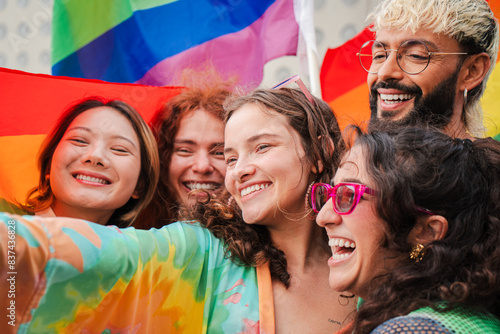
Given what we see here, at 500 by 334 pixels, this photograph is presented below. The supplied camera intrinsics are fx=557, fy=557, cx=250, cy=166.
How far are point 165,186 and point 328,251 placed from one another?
135 cm

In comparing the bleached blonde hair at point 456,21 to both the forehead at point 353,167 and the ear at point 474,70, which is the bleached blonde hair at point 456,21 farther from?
the forehead at point 353,167

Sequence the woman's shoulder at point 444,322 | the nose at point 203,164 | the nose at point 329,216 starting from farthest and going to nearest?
1. the nose at point 203,164
2. the nose at point 329,216
3. the woman's shoulder at point 444,322

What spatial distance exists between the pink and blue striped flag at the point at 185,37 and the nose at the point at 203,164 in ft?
3.11

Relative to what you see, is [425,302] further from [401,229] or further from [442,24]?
[442,24]

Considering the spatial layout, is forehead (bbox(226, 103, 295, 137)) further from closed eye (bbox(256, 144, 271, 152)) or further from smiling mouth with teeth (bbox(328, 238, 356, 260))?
smiling mouth with teeth (bbox(328, 238, 356, 260))

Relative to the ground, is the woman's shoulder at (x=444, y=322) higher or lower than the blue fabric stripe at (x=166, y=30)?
lower

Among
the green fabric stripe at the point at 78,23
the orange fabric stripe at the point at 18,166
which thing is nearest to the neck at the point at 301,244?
the orange fabric stripe at the point at 18,166

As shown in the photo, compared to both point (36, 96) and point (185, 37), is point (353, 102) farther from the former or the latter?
point (36, 96)

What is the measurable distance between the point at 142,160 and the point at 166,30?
1.44 metres

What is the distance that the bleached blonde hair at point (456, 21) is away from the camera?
3.03 meters

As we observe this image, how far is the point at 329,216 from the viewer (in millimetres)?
2184

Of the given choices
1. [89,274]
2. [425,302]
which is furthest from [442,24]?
[89,274]

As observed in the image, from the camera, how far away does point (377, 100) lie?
3295 millimetres

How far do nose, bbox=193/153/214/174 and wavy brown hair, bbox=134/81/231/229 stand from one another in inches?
8.6
